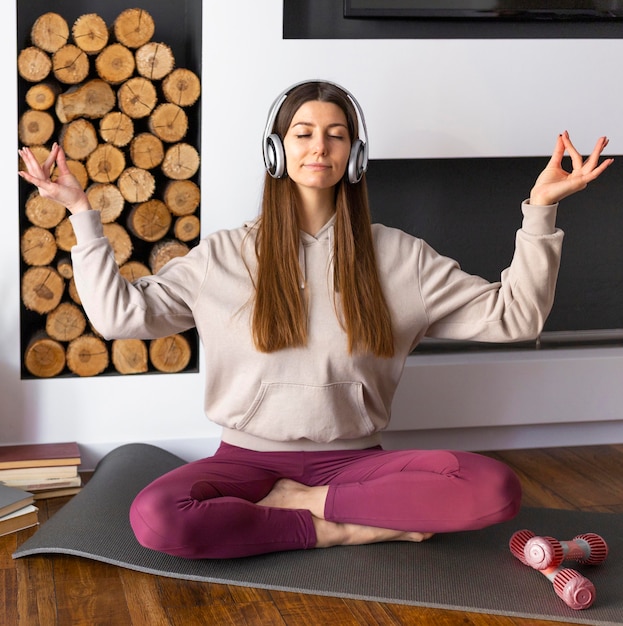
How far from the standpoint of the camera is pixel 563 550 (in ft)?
6.42

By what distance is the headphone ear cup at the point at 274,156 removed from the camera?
2047mm

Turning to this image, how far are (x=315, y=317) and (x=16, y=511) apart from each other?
31.8 inches

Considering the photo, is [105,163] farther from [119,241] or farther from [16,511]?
[16,511]

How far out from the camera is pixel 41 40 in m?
2.47

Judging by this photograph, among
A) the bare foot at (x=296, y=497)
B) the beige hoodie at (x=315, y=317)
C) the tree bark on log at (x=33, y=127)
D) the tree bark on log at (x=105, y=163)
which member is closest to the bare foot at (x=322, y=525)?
the bare foot at (x=296, y=497)

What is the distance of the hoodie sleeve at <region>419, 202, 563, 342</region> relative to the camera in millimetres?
1998

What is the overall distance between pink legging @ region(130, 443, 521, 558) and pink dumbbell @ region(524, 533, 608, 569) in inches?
3.6

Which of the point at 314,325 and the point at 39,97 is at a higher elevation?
the point at 39,97

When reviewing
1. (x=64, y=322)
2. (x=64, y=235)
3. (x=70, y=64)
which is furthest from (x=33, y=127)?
(x=64, y=322)

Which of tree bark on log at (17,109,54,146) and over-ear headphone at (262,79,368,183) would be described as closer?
over-ear headphone at (262,79,368,183)

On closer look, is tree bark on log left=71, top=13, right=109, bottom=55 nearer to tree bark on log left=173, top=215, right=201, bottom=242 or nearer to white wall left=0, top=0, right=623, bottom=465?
white wall left=0, top=0, right=623, bottom=465

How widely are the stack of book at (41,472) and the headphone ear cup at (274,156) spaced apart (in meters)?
0.93

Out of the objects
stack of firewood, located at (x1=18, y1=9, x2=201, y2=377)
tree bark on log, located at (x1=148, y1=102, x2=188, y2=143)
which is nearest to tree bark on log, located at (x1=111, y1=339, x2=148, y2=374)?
stack of firewood, located at (x1=18, y1=9, x2=201, y2=377)

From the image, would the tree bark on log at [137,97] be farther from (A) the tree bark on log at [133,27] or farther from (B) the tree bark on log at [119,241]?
(B) the tree bark on log at [119,241]
